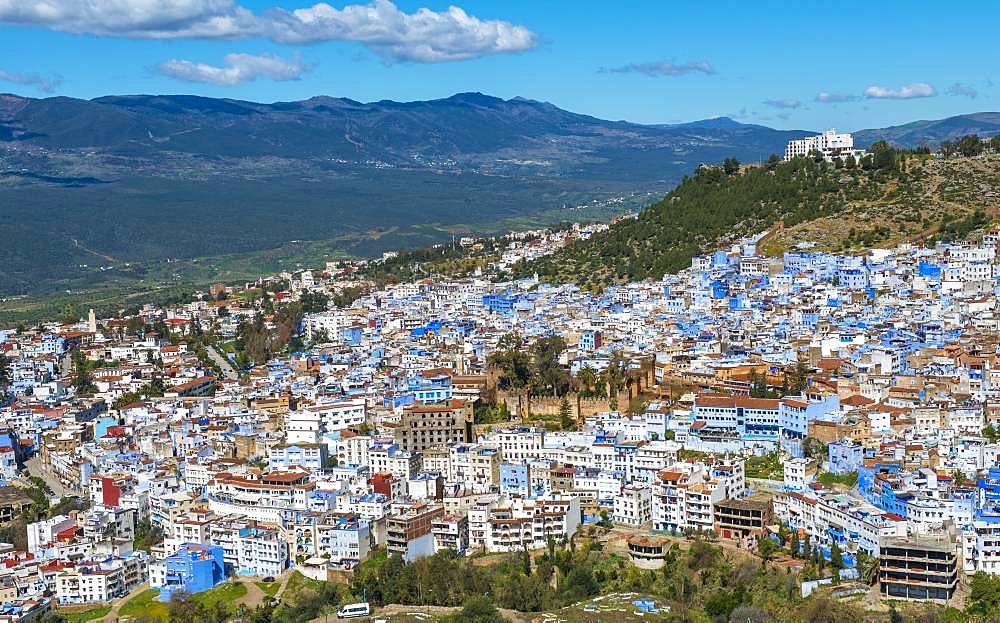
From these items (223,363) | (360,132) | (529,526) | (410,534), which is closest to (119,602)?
(410,534)

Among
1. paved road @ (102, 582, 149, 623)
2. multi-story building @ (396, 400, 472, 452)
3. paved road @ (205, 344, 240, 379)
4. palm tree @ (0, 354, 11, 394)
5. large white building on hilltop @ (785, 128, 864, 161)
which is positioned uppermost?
large white building on hilltop @ (785, 128, 864, 161)

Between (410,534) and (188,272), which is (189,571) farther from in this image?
(188,272)

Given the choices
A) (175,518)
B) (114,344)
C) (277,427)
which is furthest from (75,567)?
(114,344)

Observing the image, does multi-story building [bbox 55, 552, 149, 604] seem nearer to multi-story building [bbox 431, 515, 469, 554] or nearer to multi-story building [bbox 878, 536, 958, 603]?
multi-story building [bbox 431, 515, 469, 554]

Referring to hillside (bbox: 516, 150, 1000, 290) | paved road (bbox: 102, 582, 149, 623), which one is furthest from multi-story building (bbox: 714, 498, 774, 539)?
hillside (bbox: 516, 150, 1000, 290)

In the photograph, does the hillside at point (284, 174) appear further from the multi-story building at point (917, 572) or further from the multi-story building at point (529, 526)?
the multi-story building at point (917, 572)

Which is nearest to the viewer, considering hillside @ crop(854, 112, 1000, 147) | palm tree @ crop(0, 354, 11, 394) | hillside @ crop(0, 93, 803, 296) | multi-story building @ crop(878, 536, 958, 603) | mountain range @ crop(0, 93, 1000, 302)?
multi-story building @ crop(878, 536, 958, 603)

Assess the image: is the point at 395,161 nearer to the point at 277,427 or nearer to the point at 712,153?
the point at 712,153
